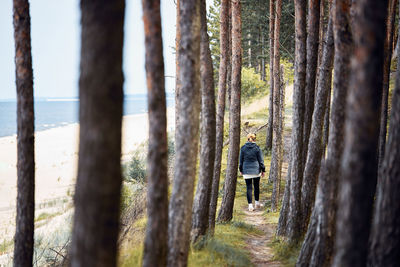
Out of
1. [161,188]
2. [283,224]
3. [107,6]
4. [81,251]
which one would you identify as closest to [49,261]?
[283,224]

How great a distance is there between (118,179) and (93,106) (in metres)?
0.53

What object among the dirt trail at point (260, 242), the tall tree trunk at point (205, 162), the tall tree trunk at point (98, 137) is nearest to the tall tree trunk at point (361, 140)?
the tall tree trunk at point (98, 137)

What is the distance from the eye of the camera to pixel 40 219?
1509 centimetres

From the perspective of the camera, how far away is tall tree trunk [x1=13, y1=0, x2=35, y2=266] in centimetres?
582

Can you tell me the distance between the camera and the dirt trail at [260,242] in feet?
24.2

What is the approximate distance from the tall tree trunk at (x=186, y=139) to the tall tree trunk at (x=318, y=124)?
2877mm

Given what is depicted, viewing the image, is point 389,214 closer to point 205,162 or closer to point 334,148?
point 334,148

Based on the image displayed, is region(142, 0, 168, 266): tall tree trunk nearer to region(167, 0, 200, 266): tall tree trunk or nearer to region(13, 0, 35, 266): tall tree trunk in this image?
region(167, 0, 200, 266): tall tree trunk

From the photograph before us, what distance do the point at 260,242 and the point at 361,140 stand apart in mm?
6241

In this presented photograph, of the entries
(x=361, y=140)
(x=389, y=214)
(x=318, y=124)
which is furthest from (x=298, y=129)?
(x=361, y=140)

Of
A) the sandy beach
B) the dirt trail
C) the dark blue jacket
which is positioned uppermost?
the dark blue jacket

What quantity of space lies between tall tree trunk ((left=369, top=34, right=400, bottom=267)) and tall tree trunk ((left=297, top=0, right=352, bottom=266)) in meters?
1.14

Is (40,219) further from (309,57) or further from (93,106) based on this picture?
(93,106)

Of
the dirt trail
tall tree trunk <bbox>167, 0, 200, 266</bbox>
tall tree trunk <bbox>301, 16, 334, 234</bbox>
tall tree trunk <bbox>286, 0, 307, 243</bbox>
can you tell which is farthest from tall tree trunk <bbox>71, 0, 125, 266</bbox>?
tall tree trunk <bbox>286, 0, 307, 243</bbox>
